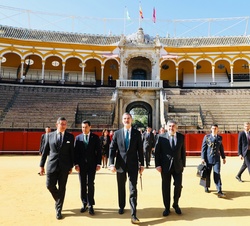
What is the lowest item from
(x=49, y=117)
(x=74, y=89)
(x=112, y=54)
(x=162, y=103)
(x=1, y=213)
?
(x=1, y=213)

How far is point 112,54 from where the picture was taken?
25984 millimetres

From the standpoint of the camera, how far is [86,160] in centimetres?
451

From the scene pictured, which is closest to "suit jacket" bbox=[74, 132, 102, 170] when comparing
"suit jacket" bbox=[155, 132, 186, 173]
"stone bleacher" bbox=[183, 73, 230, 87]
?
"suit jacket" bbox=[155, 132, 186, 173]

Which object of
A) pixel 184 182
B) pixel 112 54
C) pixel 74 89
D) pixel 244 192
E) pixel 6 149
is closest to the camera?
pixel 244 192

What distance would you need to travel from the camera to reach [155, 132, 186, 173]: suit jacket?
14.4ft

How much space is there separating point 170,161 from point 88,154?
4.93 ft

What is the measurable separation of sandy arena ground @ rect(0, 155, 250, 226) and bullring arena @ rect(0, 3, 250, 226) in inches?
0.7

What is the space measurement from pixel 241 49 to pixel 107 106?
17076mm

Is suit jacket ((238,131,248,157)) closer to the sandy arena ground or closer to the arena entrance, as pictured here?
the sandy arena ground

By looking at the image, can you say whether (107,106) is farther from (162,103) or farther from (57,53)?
(57,53)

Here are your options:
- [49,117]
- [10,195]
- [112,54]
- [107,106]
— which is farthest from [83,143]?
[112,54]

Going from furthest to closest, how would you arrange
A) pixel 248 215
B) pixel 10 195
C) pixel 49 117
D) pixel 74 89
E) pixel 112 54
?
pixel 112 54 < pixel 74 89 < pixel 49 117 < pixel 10 195 < pixel 248 215

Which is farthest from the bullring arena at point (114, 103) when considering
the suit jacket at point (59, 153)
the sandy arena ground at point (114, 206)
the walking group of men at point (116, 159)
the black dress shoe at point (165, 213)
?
the suit jacket at point (59, 153)

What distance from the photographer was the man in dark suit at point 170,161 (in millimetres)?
4359
